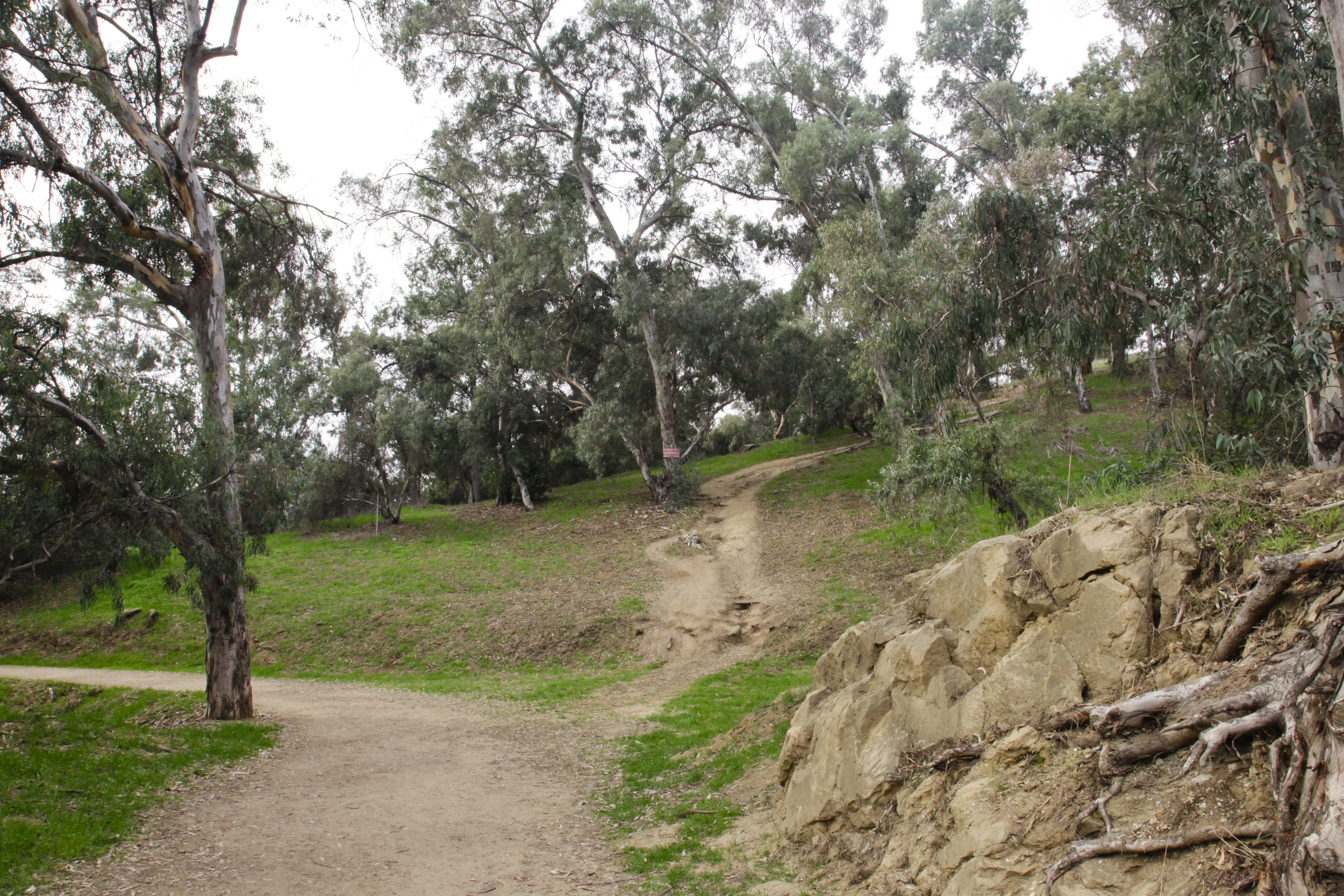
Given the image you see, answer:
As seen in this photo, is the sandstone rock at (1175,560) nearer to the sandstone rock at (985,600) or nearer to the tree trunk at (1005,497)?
the sandstone rock at (985,600)

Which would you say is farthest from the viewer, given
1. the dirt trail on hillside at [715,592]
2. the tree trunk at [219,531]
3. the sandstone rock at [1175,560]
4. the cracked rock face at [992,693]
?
the dirt trail on hillside at [715,592]

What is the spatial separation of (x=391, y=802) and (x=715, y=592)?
13.5 meters

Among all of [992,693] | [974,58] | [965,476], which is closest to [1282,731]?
[992,693]

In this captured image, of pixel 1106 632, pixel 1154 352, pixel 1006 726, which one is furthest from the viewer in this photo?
pixel 1154 352

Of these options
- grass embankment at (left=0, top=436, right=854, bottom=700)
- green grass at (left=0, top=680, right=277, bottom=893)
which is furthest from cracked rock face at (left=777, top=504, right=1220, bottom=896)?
grass embankment at (left=0, top=436, right=854, bottom=700)

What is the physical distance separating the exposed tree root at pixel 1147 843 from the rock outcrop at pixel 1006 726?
2.1 inches

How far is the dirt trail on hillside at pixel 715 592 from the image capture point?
1950 cm

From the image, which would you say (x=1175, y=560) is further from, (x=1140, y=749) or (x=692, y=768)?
(x=692, y=768)

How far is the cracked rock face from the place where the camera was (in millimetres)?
4812

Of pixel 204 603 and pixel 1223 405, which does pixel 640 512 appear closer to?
pixel 204 603

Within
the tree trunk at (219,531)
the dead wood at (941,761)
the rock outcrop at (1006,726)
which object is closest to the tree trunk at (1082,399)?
the rock outcrop at (1006,726)

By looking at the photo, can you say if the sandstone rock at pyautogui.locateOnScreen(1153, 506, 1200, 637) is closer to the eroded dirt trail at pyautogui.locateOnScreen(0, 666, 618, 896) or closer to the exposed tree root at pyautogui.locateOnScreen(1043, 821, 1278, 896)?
the exposed tree root at pyautogui.locateOnScreen(1043, 821, 1278, 896)

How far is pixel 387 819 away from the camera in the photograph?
8797 mm

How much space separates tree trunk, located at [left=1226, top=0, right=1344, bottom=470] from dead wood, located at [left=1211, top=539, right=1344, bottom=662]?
13.7 ft
